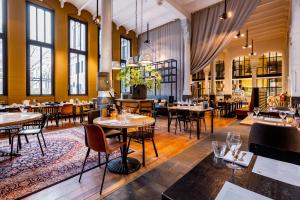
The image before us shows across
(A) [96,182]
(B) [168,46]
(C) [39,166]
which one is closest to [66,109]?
(C) [39,166]

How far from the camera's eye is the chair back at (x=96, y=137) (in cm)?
219

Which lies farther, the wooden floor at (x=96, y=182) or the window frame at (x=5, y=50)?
the window frame at (x=5, y=50)

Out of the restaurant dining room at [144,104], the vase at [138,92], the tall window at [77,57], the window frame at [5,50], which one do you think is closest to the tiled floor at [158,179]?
the restaurant dining room at [144,104]

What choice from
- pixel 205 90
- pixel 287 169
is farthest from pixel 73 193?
pixel 205 90

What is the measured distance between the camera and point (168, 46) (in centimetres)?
920

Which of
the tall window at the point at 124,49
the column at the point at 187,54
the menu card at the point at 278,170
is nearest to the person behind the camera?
the menu card at the point at 278,170

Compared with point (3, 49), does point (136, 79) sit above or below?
below

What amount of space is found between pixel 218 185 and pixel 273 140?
4.17 ft

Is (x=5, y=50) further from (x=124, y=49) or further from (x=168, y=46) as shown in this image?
(x=168, y=46)

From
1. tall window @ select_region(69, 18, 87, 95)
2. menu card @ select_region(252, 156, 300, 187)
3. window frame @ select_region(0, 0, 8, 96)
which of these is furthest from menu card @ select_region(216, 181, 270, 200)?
tall window @ select_region(69, 18, 87, 95)

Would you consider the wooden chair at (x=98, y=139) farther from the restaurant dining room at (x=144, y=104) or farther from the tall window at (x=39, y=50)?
the tall window at (x=39, y=50)

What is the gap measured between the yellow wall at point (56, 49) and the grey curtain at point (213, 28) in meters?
4.68

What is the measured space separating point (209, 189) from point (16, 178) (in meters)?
2.88

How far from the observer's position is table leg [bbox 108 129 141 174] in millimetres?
2723
